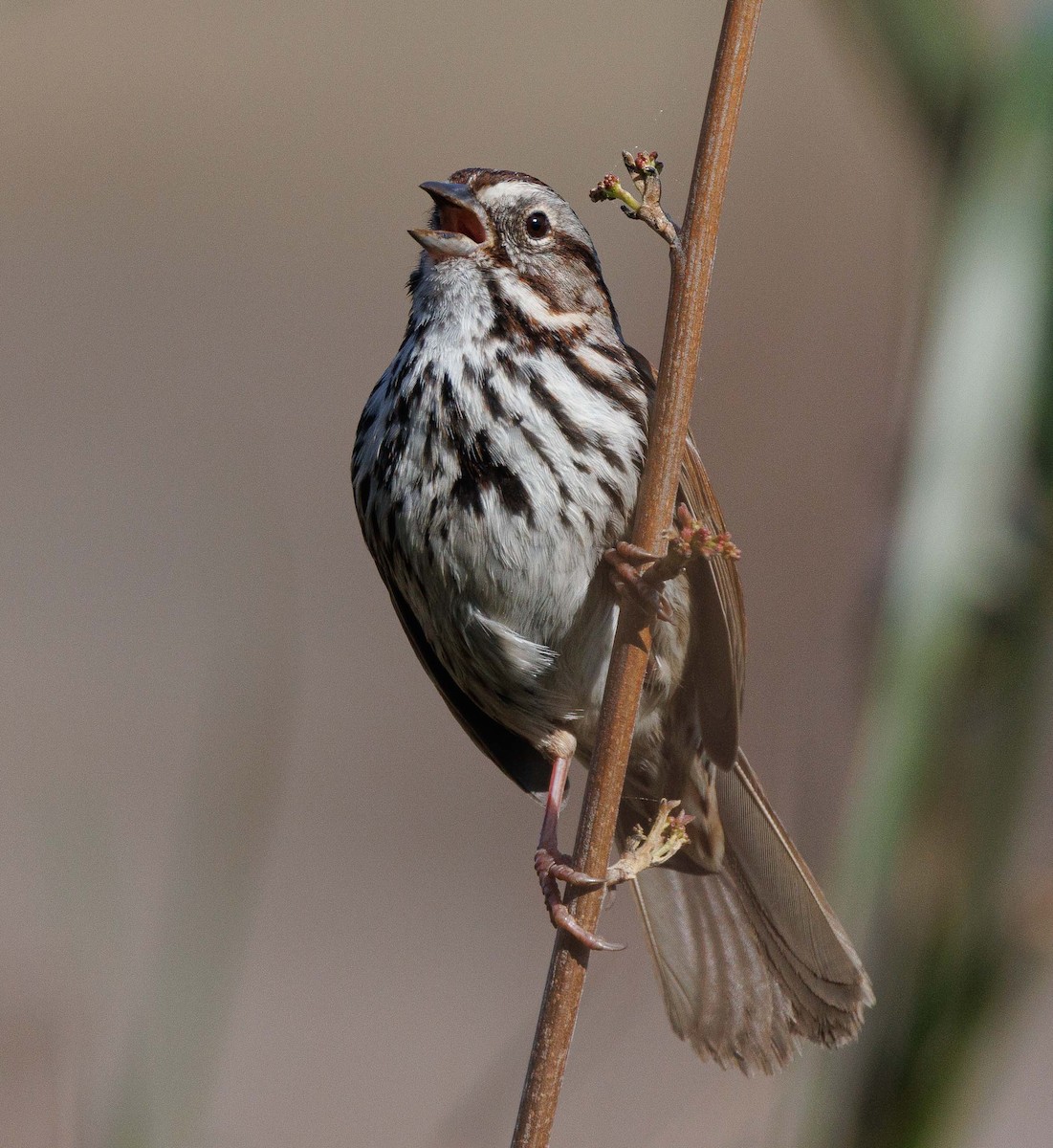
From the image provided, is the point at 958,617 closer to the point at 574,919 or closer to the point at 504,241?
the point at 574,919

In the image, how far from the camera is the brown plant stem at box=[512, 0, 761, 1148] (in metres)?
1.65

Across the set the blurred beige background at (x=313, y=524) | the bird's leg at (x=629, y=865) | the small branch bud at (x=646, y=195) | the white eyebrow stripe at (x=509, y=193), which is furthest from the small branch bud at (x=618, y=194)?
the white eyebrow stripe at (x=509, y=193)

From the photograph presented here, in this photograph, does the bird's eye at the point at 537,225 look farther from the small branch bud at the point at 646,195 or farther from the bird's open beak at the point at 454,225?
the small branch bud at the point at 646,195

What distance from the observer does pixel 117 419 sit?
664 cm

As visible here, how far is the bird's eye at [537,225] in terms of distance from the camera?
284 cm

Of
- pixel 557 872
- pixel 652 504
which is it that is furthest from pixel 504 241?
pixel 557 872

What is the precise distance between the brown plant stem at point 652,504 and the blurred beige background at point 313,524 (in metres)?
0.10

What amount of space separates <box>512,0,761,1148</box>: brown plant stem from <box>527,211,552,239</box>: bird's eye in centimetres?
106

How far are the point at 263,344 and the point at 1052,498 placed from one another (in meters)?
6.19

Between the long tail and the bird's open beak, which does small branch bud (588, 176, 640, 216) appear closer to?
the bird's open beak

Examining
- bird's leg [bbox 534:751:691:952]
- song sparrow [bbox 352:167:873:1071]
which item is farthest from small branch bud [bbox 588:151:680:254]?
song sparrow [bbox 352:167:873:1071]

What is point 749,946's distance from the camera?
9.66ft

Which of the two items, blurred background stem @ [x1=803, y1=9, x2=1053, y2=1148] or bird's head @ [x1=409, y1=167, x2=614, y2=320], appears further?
bird's head @ [x1=409, y1=167, x2=614, y2=320]

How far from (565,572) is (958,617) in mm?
1612
